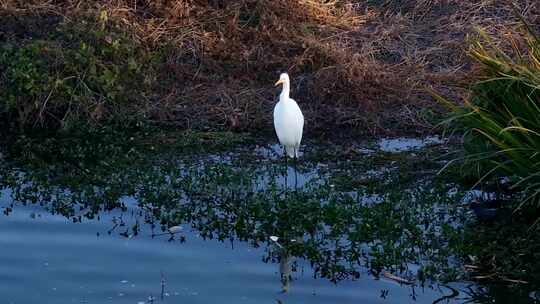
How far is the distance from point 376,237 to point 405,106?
3694 mm

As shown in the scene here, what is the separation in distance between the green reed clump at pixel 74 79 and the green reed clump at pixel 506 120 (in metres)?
4.23

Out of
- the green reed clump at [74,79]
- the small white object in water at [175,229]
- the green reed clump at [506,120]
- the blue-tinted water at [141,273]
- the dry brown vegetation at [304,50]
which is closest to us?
the blue-tinted water at [141,273]

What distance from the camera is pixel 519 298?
22.9ft

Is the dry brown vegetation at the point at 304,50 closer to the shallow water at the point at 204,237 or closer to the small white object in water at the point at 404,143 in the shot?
the small white object in water at the point at 404,143

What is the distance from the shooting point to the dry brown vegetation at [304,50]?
37.5 ft

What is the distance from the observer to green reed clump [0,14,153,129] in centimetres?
1112

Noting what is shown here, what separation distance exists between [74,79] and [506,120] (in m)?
5.15

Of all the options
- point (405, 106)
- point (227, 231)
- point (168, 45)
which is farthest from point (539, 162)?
point (168, 45)

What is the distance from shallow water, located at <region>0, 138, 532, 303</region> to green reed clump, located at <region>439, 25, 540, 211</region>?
0.63m

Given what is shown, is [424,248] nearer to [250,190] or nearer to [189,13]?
[250,190]

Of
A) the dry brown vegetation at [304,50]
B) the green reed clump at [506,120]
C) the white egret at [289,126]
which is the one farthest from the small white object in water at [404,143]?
the green reed clump at [506,120]

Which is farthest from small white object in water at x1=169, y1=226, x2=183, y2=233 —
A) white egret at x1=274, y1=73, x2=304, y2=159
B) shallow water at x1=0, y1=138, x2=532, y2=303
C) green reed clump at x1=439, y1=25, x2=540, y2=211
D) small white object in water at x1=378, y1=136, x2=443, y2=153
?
small white object in water at x1=378, y1=136, x2=443, y2=153

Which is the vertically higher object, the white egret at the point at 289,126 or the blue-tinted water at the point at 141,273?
the white egret at the point at 289,126

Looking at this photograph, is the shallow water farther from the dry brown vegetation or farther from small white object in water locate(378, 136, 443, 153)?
the dry brown vegetation
